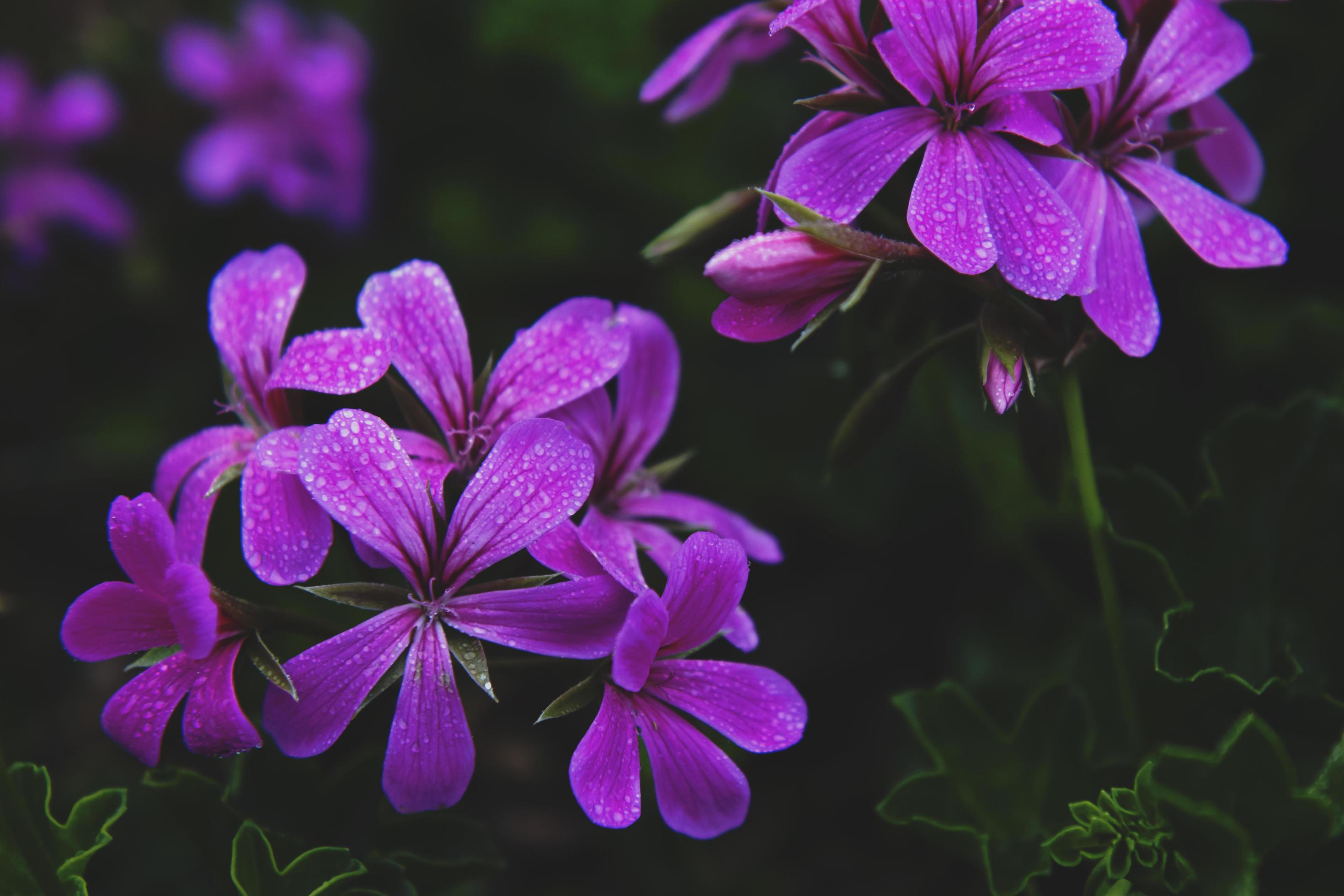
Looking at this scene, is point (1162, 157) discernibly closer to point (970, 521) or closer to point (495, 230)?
point (970, 521)

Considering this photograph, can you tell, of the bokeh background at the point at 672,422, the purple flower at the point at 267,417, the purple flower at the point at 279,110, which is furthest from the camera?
the purple flower at the point at 279,110

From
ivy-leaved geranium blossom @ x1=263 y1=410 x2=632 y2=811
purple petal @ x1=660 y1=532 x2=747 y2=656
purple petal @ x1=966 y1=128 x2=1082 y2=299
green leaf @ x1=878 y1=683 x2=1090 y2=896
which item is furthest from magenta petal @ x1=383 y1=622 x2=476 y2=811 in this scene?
purple petal @ x1=966 y1=128 x2=1082 y2=299

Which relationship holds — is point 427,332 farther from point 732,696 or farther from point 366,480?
point 732,696

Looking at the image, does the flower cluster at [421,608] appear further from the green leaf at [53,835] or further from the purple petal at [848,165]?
the purple petal at [848,165]

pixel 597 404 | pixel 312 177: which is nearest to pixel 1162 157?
pixel 597 404

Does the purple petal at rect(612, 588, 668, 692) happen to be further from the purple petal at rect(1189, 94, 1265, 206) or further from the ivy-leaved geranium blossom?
the purple petal at rect(1189, 94, 1265, 206)

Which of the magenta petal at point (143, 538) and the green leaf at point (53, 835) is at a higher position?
the magenta petal at point (143, 538)

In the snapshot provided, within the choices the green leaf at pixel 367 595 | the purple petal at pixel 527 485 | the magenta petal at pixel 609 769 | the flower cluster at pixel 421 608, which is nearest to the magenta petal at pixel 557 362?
the flower cluster at pixel 421 608
